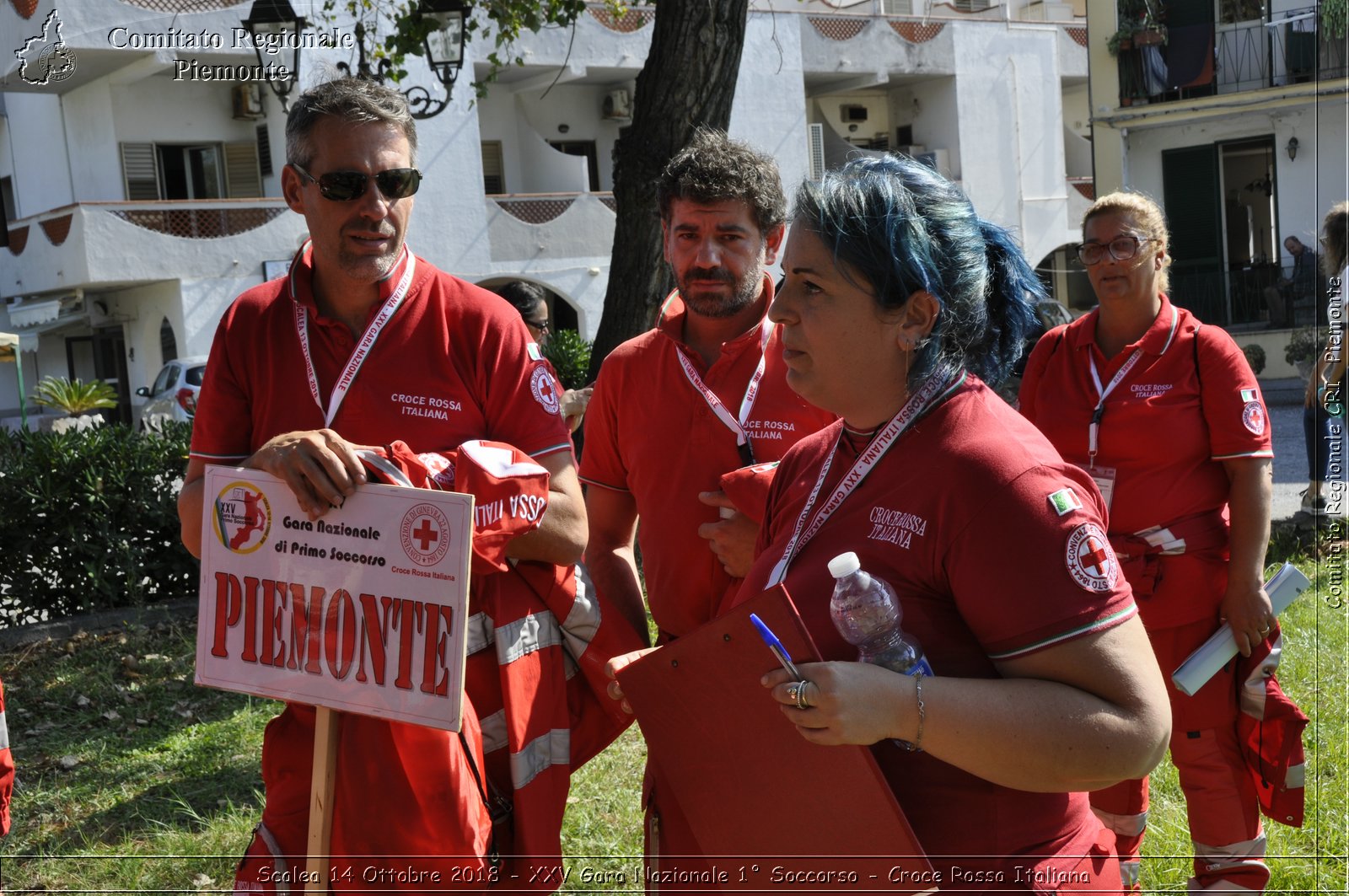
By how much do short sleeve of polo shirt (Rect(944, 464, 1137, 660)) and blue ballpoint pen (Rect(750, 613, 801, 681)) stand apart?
0.92 ft

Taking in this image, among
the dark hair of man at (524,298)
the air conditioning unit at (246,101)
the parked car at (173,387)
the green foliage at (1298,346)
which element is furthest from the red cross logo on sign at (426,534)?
the air conditioning unit at (246,101)

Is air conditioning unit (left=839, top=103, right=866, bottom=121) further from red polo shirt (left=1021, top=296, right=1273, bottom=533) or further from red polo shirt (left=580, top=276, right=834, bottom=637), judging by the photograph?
red polo shirt (left=580, top=276, right=834, bottom=637)

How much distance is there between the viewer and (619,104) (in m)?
27.7

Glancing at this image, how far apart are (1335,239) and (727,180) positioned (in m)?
3.97

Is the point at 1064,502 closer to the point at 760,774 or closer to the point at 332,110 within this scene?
the point at 760,774

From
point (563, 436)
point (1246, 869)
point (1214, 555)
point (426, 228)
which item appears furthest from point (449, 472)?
point (426, 228)

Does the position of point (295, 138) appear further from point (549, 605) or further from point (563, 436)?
point (549, 605)

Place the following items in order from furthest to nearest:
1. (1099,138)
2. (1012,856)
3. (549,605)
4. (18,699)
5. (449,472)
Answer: (1099,138) → (18,699) → (549,605) → (449,472) → (1012,856)

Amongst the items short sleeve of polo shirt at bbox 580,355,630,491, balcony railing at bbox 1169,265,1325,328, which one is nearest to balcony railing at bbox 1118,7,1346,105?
balcony railing at bbox 1169,265,1325,328

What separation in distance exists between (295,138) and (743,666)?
1735 millimetres

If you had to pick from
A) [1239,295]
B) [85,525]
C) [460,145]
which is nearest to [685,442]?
[85,525]

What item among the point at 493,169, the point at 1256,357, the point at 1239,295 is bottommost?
the point at 1256,357

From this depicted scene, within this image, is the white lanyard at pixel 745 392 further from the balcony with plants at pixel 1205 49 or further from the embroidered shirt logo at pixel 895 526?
the balcony with plants at pixel 1205 49

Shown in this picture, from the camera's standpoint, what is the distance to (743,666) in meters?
2.08
